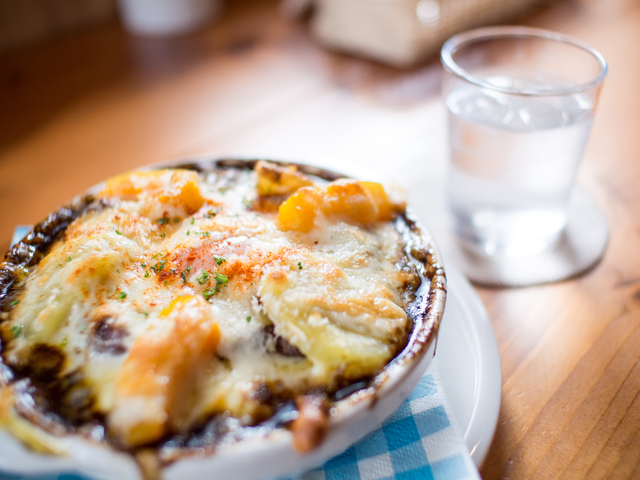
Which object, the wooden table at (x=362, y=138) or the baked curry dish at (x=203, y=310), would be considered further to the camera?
the wooden table at (x=362, y=138)

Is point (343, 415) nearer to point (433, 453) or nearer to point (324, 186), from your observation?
point (433, 453)

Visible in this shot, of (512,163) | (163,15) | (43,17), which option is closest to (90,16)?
(43,17)

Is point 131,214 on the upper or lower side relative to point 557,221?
upper

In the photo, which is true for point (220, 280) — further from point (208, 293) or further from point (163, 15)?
point (163, 15)

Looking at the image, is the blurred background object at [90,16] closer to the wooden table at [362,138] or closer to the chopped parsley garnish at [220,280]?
the wooden table at [362,138]

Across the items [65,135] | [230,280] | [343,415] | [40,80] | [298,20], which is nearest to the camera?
[343,415]

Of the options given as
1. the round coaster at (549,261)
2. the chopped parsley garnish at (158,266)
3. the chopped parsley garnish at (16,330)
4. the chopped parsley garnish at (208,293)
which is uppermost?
the chopped parsley garnish at (16,330)

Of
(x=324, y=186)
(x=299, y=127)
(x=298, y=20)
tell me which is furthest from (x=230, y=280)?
(x=298, y=20)

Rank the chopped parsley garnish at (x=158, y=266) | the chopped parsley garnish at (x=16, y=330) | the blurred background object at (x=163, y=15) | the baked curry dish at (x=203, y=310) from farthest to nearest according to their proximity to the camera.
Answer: the blurred background object at (x=163, y=15), the chopped parsley garnish at (x=158, y=266), the chopped parsley garnish at (x=16, y=330), the baked curry dish at (x=203, y=310)

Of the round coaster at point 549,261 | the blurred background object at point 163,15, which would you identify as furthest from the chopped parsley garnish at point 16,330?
the blurred background object at point 163,15
